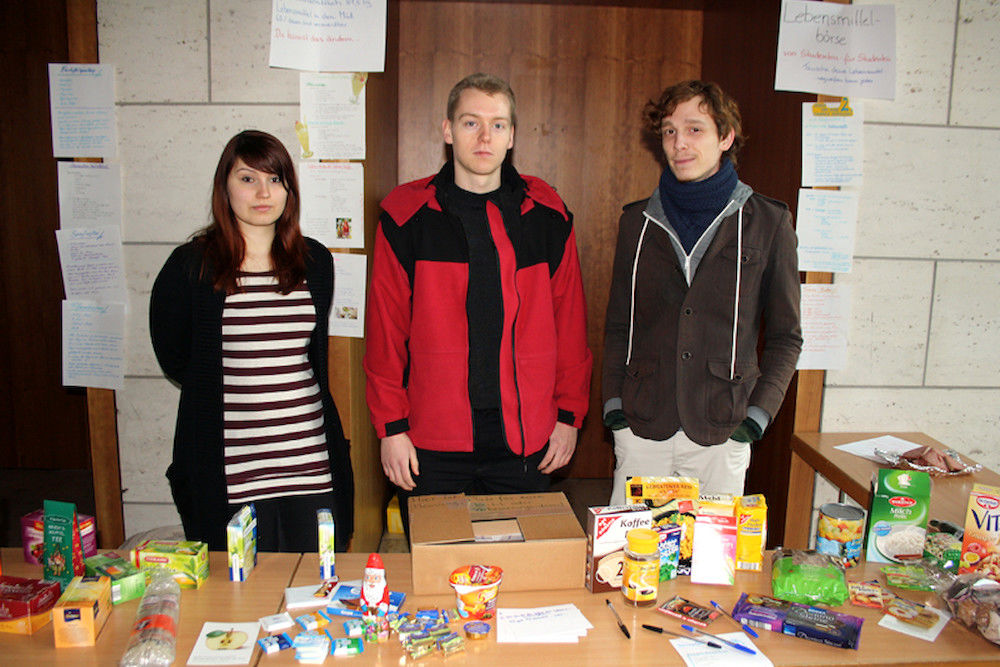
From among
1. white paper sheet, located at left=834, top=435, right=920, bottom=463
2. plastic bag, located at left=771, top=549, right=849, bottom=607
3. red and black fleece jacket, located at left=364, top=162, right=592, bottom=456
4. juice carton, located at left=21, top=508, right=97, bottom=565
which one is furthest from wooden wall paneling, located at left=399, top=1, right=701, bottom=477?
juice carton, located at left=21, top=508, right=97, bottom=565

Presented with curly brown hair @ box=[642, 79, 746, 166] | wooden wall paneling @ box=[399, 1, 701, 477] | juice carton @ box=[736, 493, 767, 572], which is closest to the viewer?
juice carton @ box=[736, 493, 767, 572]

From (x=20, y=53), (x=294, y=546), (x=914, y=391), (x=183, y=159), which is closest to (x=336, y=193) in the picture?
(x=183, y=159)

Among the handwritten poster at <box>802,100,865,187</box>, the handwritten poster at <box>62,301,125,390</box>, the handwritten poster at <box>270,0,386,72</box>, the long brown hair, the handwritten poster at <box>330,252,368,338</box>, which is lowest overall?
the handwritten poster at <box>62,301,125,390</box>

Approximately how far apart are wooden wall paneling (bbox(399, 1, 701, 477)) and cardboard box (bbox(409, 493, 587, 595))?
88.6 inches

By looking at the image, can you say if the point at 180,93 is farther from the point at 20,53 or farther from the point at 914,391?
the point at 914,391

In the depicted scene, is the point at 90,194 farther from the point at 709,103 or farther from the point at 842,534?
the point at 842,534

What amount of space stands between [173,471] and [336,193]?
111 centimetres

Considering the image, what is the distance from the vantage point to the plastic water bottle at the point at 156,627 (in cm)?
117

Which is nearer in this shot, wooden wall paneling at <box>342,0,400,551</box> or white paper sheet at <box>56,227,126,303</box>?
white paper sheet at <box>56,227,126,303</box>

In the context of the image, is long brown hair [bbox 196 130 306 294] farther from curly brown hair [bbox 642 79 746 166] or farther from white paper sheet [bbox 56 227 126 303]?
curly brown hair [bbox 642 79 746 166]

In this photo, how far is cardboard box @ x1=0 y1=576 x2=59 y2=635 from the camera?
1.29 m

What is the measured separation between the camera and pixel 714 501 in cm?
149

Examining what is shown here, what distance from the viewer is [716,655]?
4.06 feet

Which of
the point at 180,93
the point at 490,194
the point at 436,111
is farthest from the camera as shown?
the point at 436,111
